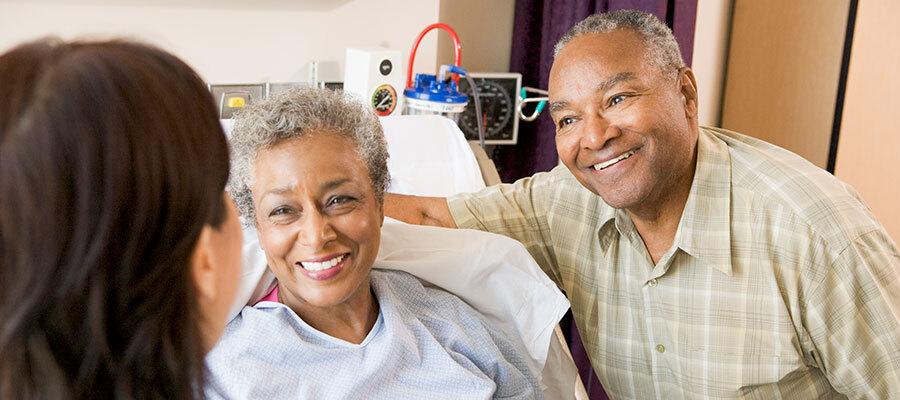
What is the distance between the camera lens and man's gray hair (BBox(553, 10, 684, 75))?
1.66 m

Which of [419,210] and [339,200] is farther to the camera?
[419,210]

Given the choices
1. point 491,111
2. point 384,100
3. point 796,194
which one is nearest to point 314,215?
point 796,194

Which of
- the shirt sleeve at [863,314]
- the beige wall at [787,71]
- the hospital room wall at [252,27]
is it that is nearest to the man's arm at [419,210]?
the shirt sleeve at [863,314]

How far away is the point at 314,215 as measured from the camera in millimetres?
1457

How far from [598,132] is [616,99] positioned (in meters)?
0.07

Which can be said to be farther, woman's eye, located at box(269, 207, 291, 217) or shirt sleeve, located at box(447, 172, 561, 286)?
shirt sleeve, located at box(447, 172, 561, 286)

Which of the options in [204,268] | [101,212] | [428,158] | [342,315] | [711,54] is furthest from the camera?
[711,54]

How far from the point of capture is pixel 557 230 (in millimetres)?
1897

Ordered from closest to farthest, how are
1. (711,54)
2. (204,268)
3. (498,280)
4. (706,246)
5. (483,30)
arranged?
(204,268) → (706,246) → (498,280) → (711,54) → (483,30)

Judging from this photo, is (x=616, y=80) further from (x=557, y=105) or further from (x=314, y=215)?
(x=314, y=215)

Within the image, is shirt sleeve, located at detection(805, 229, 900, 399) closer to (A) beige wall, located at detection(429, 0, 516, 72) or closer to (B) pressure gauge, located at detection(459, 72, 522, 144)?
(B) pressure gauge, located at detection(459, 72, 522, 144)

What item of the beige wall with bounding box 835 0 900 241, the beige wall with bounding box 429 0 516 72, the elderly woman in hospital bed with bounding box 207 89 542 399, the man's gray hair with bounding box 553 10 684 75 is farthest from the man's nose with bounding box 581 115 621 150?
the beige wall with bounding box 429 0 516 72

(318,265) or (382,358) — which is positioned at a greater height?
(318,265)

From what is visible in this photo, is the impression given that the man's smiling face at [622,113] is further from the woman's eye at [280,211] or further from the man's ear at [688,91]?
the woman's eye at [280,211]
